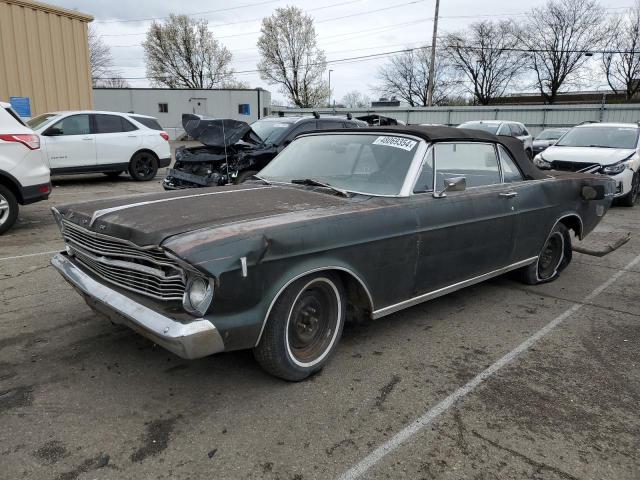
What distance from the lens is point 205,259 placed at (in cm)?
252

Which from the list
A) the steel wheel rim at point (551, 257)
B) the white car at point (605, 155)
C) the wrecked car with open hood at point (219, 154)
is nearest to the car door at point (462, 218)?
the steel wheel rim at point (551, 257)

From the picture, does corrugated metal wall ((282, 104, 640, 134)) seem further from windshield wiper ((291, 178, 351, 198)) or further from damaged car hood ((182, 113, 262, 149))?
windshield wiper ((291, 178, 351, 198))

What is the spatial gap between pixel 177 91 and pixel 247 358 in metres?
38.5

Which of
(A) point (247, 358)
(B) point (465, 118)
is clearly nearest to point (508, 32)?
(B) point (465, 118)

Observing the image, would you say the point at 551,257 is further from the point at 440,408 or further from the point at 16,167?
the point at 16,167

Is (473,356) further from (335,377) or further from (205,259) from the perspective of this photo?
(205,259)

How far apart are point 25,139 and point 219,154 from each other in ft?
10.8

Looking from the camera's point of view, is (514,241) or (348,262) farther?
(514,241)

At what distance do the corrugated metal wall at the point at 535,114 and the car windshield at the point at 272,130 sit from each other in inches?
849

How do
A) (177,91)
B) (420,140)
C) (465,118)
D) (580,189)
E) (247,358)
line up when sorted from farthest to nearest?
(177,91)
(465,118)
(580,189)
(420,140)
(247,358)

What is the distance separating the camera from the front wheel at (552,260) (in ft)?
17.0

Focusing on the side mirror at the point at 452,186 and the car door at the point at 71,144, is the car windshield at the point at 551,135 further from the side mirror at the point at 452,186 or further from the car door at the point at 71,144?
the side mirror at the point at 452,186

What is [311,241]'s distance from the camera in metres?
2.96

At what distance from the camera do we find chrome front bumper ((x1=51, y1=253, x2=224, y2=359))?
254 cm
